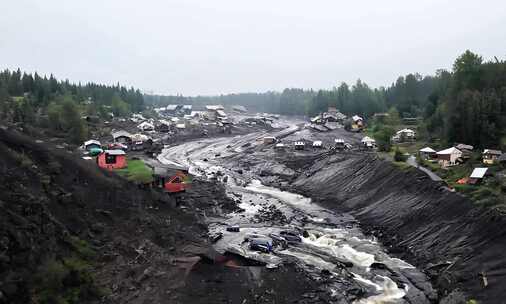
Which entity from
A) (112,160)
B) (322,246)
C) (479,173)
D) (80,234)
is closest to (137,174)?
(112,160)

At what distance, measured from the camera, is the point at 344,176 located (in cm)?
6738

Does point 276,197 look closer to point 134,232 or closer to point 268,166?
point 268,166

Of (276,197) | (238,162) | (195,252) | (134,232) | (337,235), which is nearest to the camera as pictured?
(195,252)

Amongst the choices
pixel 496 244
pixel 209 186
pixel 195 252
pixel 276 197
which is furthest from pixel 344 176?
pixel 195 252

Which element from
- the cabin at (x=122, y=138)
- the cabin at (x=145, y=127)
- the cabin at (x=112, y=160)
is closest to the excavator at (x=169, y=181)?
the cabin at (x=112, y=160)

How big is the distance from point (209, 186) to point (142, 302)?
125ft

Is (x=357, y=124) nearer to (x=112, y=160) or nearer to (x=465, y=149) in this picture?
(x=465, y=149)

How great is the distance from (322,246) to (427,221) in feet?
36.2

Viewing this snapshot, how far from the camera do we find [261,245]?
39594 millimetres

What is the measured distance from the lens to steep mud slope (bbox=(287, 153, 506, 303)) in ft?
107

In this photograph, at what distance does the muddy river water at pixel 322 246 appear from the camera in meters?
33.0

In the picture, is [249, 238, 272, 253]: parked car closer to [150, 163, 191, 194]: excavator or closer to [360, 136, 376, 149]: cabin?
[150, 163, 191, 194]: excavator

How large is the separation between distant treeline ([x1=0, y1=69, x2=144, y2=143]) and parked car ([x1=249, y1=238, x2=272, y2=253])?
1898 inches

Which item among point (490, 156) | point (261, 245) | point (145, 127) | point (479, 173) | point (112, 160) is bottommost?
point (261, 245)
